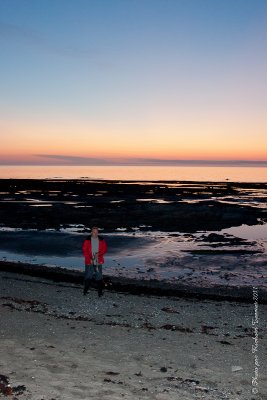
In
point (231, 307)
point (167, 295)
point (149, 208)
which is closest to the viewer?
point (231, 307)

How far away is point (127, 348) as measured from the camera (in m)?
9.93

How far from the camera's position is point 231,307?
15070mm

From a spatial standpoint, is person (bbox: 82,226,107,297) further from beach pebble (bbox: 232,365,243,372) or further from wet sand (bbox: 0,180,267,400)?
beach pebble (bbox: 232,365,243,372)

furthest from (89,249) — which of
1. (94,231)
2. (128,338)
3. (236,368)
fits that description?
(236,368)

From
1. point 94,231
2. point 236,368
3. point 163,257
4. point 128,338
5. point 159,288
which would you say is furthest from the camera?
point 163,257

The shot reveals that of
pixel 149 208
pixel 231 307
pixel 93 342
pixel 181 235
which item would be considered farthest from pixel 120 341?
pixel 149 208

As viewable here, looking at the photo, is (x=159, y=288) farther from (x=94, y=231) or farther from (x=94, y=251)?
(x=94, y=231)

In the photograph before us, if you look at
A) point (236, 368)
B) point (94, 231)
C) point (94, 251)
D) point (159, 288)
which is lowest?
point (159, 288)

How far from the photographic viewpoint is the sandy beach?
25.4 feet

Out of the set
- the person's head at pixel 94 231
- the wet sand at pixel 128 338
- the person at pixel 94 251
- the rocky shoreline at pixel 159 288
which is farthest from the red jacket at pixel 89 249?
the rocky shoreline at pixel 159 288

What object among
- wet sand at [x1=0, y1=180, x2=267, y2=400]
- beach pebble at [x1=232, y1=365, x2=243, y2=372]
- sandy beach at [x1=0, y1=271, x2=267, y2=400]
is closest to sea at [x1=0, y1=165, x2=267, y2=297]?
wet sand at [x1=0, y1=180, x2=267, y2=400]

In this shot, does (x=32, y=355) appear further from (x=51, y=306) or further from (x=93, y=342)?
(x=51, y=306)

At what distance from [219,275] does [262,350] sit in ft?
36.4

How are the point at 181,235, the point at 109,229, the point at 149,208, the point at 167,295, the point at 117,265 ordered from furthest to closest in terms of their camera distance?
the point at 149,208 < the point at 109,229 < the point at 181,235 < the point at 117,265 < the point at 167,295
